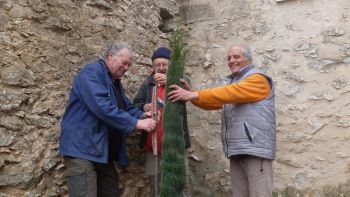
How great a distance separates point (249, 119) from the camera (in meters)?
2.86

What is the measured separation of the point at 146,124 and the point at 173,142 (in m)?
0.27

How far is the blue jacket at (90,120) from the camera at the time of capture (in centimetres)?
265

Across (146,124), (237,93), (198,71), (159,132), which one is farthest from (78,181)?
(198,71)

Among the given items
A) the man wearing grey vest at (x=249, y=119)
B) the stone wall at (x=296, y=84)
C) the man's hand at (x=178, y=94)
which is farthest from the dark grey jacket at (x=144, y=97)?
the stone wall at (x=296, y=84)

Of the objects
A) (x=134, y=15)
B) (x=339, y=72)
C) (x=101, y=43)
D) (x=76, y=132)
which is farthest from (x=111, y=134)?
Result: (x=339, y=72)

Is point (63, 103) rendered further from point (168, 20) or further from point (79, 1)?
point (168, 20)

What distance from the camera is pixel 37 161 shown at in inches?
112

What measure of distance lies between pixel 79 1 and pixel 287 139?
236cm

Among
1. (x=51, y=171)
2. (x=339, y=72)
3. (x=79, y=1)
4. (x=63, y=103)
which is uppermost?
(x=79, y=1)

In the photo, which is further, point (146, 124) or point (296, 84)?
point (296, 84)

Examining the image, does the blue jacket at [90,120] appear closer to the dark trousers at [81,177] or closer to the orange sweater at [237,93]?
the dark trousers at [81,177]

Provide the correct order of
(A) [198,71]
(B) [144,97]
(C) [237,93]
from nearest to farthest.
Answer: (C) [237,93] < (B) [144,97] < (A) [198,71]

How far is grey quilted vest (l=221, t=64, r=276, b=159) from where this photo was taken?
2812mm

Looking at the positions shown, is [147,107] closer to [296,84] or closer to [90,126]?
[90,126]
